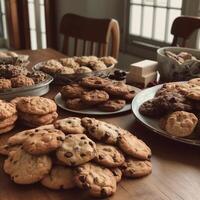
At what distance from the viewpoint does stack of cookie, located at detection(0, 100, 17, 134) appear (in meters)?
0.76

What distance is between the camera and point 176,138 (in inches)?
28.1

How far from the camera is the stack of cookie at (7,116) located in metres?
0.76

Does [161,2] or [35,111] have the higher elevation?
[161,2]

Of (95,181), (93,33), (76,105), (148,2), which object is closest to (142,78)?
(76,105)

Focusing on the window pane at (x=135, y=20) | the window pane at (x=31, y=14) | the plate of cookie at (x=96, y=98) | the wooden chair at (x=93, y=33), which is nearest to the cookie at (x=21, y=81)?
the plate of cookie at (x=96, y=98)

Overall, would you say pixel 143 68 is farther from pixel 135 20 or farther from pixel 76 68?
pixel 135 20

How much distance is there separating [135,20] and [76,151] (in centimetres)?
214

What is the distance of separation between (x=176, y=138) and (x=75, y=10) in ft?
7.81

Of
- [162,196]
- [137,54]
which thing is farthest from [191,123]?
[137,54]

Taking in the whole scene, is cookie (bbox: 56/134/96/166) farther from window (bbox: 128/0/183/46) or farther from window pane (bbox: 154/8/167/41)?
window pane (bbox: 154/8/167/41)

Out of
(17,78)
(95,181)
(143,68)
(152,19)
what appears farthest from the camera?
(152,19)

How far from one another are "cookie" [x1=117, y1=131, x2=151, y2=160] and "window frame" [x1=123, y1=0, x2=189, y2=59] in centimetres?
174

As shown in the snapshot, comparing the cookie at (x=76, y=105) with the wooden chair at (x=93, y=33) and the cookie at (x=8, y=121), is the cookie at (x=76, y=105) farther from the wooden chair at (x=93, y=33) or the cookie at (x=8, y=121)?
the wooden chair at (x=93, y=33)

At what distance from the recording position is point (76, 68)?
120cm
